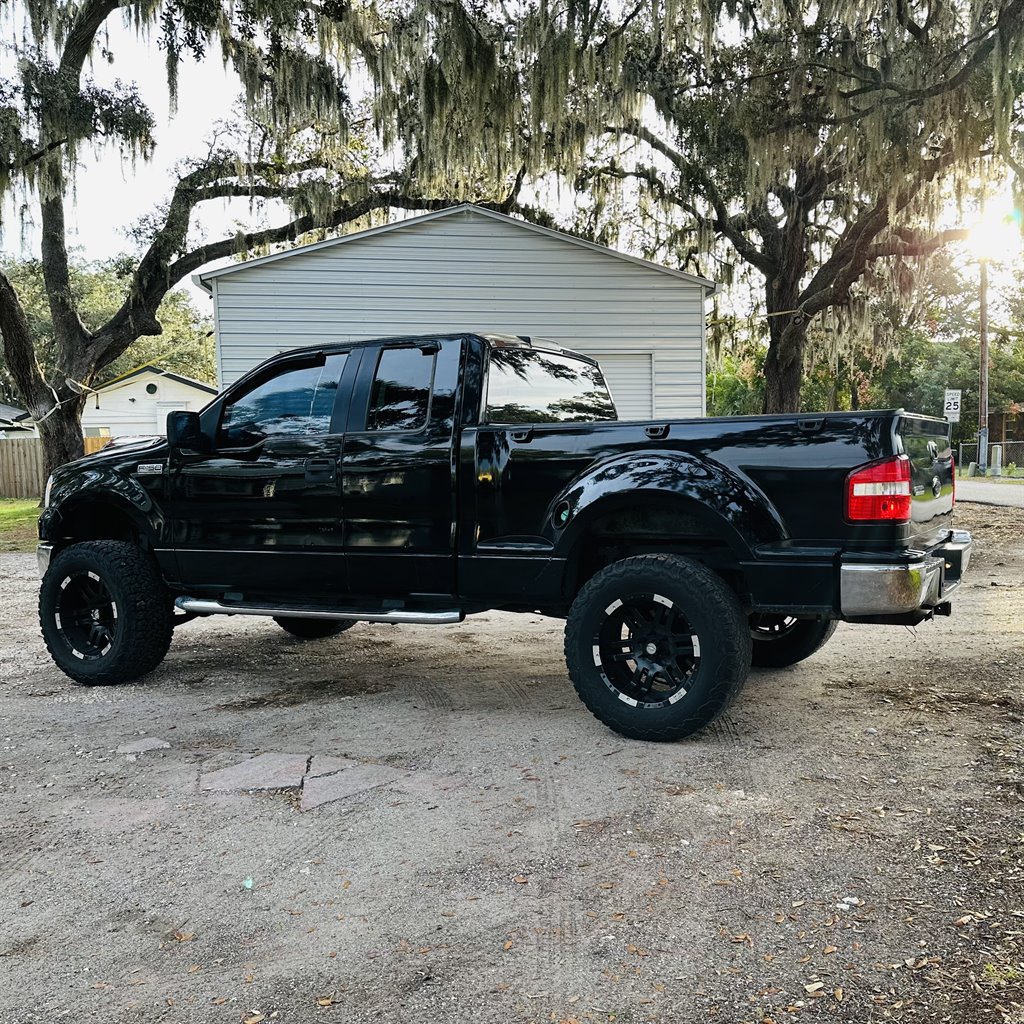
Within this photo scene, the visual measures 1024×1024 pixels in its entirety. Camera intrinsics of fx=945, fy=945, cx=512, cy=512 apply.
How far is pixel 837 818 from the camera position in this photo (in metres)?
3.51

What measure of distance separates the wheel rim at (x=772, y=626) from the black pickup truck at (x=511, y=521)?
0.04 feet

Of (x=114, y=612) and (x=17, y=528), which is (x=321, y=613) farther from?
(x=17, y=528)

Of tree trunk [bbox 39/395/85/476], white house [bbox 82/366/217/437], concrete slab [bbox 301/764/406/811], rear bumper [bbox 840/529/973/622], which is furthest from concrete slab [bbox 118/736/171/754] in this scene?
white house [bbox 82/366/217/437]

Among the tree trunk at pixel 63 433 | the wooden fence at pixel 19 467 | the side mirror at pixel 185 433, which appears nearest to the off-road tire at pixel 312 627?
the side mirror at pixel 185 433

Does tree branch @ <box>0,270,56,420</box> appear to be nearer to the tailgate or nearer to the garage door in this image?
the garage door

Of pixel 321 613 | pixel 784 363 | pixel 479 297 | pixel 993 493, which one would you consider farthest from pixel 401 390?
pixel 993 493

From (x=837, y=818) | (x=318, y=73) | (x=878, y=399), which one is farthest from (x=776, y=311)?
(x=878, y=399)

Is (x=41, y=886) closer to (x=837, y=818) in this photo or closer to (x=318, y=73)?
(x=837, y=818)

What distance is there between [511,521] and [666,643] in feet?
3.23

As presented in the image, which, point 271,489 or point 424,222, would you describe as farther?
point 424,222

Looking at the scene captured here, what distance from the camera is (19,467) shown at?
93.9 ft

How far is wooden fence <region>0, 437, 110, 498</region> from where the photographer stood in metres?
28.5

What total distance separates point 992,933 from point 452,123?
13.1 m

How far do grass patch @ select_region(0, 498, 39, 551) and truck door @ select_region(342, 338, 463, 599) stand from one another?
34.2ft
